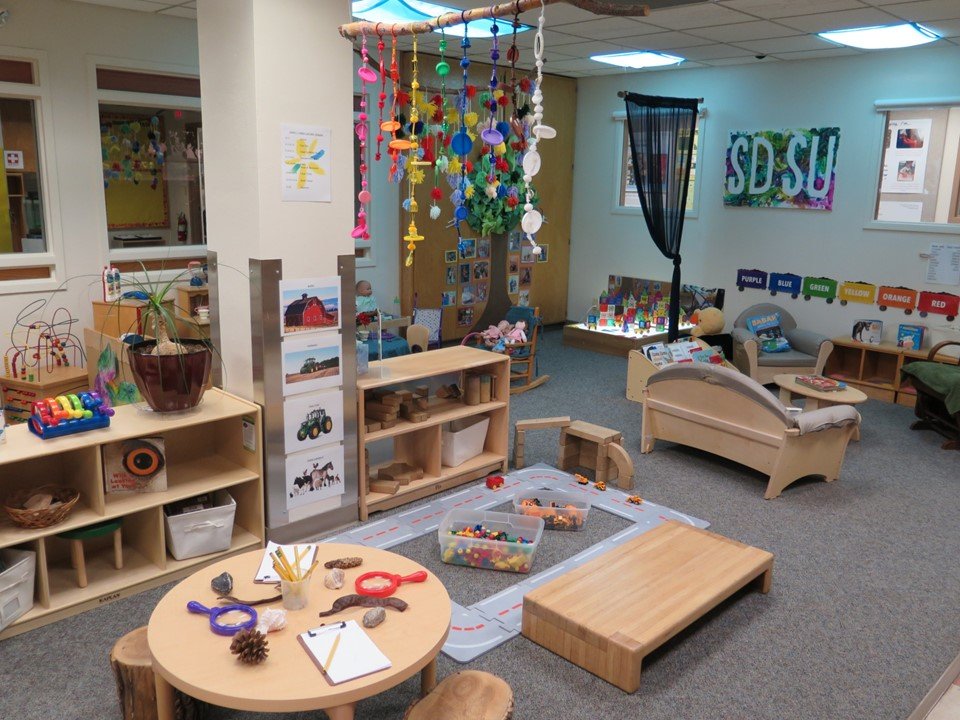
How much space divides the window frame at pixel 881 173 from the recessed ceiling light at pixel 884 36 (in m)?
0.49

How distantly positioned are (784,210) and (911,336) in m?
1.74

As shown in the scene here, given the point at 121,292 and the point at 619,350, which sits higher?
the point at 121,292

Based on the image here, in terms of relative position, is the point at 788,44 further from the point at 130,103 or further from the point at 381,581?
the point at 381,581

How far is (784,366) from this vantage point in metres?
7.25

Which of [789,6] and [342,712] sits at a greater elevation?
[789,6]

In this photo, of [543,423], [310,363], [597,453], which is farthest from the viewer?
[543,423]

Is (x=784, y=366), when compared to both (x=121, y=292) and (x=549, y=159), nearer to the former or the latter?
(x=549, y=159)

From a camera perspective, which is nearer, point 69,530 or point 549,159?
point 69,530

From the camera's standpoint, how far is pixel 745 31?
638cm

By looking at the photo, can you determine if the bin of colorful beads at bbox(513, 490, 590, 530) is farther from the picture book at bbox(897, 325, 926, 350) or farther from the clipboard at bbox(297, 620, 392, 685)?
the picture book at bbox(897, 325, 926, 350)

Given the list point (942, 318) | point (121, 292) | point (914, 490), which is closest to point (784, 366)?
point (942, 318)

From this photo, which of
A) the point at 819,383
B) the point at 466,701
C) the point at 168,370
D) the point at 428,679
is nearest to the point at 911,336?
the point at 819,383

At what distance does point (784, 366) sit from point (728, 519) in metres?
3.00

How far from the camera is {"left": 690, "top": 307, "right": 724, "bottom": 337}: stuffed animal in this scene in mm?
8164
